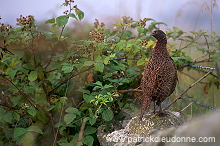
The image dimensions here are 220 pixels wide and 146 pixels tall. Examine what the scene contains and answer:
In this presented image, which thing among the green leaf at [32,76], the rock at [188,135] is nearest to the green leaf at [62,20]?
the green leaf at [32,76]

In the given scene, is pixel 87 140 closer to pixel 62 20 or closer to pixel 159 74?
pixel 159 74

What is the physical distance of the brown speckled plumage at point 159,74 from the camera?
2256mm

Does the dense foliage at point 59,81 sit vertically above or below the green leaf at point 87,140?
above

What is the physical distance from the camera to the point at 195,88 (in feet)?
14.8

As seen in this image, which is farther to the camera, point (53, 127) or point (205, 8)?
point (205, 8)

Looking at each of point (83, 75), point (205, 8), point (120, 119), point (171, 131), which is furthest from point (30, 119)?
point (205, 8)

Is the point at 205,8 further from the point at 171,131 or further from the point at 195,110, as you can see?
the point at 171,131

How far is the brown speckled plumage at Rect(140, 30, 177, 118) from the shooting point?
7.40 feet

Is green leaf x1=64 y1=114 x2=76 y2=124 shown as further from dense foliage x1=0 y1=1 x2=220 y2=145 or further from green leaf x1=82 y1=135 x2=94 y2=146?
green leaf x1=82 y1=135 x2=94 y2=146

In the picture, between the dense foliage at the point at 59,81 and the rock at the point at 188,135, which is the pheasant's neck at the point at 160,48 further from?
the rock at the point at 188,135

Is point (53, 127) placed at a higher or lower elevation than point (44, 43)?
lower

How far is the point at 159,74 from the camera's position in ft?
7.38

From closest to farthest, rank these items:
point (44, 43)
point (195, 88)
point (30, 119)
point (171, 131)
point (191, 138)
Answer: point (191, 138)
point (171, 131)
point (44, 43)
point (30, 119)
point (195, 88)

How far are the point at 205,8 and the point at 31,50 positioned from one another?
9.34ft
